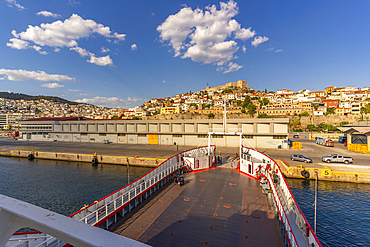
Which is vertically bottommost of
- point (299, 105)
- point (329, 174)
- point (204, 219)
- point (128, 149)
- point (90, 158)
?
point (90, 158)

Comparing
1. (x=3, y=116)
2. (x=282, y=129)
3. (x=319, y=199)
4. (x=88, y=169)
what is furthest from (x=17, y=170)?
(x=3, y=116)

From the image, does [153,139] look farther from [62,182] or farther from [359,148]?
[359,148]

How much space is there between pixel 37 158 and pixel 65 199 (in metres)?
29.3

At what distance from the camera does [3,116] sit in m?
161

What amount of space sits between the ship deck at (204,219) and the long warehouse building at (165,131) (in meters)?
Result: 20.7

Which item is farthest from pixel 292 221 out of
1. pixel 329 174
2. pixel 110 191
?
pixel 110 191

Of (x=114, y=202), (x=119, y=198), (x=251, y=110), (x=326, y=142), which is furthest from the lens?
(x=251, y=110)

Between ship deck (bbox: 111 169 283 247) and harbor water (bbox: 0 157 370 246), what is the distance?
20.4 ft

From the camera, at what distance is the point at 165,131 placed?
50.0 m

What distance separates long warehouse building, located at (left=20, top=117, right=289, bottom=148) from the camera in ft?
135

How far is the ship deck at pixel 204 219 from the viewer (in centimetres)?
891

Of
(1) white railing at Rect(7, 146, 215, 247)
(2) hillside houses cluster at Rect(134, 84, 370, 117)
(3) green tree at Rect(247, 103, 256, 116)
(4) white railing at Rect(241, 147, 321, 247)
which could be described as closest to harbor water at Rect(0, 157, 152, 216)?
(1) white railing at Rect(7, 146, 215, 247)

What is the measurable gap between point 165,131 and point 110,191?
28932 mm

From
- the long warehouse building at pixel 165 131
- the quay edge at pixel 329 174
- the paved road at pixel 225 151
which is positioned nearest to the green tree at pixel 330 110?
the paved road at pixel 225 151
